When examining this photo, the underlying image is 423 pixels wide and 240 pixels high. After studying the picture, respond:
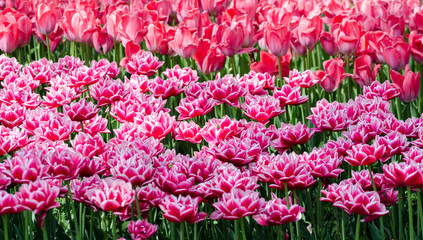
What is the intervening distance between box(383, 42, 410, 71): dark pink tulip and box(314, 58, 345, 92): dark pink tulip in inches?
11.8

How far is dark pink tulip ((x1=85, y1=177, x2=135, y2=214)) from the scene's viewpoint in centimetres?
201

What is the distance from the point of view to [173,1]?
5.15 metres

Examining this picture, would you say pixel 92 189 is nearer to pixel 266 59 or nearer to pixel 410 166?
pixel 410 166

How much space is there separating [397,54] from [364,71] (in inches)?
8.7

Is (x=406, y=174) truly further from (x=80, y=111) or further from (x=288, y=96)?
(x=80, y=111)

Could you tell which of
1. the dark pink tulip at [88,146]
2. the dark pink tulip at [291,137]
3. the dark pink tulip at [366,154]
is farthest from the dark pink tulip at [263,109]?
the dark pink tulip at [88,146]

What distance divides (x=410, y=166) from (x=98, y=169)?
1.06m

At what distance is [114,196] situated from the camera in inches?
79.7

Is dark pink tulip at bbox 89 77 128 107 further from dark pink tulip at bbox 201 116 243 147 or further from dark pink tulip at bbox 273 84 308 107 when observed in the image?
dark pink tulip at bbox 273 84 308 107

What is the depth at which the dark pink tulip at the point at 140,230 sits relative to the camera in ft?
6.97

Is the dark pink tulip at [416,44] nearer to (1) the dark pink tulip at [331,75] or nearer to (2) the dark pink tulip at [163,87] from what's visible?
(1) the dark pink tulip at [331,75]

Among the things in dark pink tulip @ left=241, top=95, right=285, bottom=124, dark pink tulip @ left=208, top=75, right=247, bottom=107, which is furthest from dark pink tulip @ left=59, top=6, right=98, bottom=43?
dark pink tulip @ left=241, top=95, right=285, bottom=124

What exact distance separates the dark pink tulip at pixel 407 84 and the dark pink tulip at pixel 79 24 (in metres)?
1.92

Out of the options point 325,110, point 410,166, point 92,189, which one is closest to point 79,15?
point 325,110
